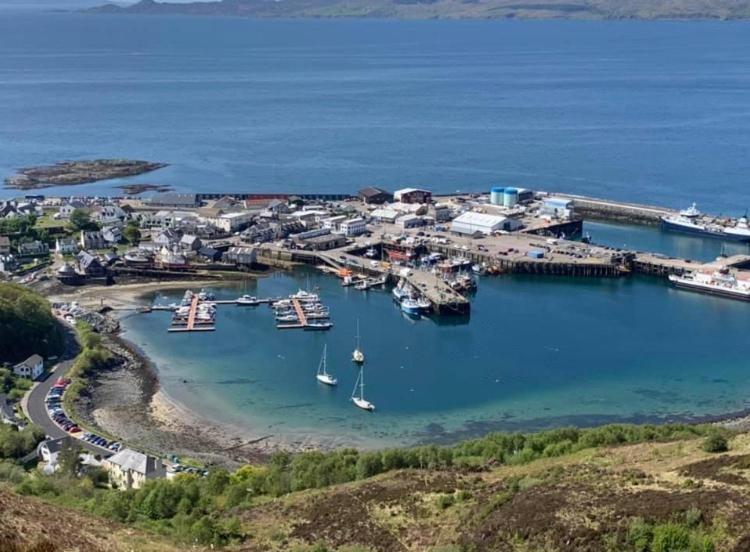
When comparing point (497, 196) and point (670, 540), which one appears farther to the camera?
point (497, 196)

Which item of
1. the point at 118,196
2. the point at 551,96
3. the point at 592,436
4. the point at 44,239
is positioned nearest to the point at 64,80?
the point at 551,96

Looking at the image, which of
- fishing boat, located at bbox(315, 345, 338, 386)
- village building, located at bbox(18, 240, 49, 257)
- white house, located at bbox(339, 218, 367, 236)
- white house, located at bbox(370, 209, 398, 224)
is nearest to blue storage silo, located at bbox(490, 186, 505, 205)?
white house, located at bbox(370, 209, 398, 224)

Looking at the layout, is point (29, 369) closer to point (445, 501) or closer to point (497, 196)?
point (445, 501)

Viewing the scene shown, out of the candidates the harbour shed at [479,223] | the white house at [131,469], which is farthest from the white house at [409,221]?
the white house at [131,469]

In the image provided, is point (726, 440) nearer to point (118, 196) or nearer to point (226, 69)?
point (118, 196)

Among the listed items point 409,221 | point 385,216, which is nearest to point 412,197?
point 385,216

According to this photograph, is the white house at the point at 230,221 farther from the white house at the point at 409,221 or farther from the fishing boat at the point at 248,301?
the fishing boat at the point at 248,301
